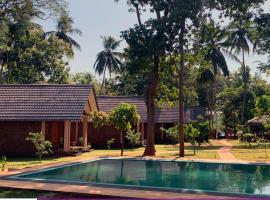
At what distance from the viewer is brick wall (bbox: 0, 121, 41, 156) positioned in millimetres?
21812

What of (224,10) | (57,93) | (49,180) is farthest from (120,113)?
(49,180)

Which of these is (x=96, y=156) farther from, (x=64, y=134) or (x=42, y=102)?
(x=42, y=102)

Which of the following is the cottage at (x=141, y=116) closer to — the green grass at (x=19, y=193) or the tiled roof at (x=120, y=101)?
the tiled roof at (x=120, y=101)

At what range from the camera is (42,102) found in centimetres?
2289

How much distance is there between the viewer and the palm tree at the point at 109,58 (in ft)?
175

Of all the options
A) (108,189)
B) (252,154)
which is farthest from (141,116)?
(108,189)

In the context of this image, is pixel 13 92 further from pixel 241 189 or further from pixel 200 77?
pixel 200 77

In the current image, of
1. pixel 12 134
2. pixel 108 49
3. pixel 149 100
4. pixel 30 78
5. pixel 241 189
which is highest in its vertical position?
pixel 108 49

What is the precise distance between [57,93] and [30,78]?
17740mm

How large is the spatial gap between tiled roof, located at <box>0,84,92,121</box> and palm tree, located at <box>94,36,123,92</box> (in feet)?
95.9

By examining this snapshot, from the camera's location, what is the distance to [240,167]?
55.4 ft

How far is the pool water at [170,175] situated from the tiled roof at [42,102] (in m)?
4.26

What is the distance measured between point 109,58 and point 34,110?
106 ft

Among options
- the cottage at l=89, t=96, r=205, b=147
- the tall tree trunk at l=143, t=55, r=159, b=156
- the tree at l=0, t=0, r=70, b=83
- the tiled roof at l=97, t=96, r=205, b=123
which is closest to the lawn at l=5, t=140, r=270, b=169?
the tall tree trunk at l=143, t=55, r=159, b=156
